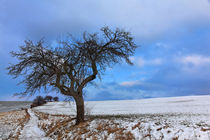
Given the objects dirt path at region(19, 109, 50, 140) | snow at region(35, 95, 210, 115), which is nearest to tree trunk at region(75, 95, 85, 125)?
snow at region(35, 95, 210, 115)

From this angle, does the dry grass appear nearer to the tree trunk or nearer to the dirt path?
the dirt path

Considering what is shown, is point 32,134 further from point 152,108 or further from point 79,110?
point 152,108

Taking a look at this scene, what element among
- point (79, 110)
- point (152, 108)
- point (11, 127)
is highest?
point (79, 110)

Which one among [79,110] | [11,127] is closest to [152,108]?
[79,110]

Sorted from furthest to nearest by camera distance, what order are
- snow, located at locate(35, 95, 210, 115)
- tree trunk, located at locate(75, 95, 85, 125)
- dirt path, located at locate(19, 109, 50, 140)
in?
snow, located at locate(35, 95, 210, 115) → tree trunk, located at locate(75, 95, 85, 125) → dirt path, located at locate(19, 109, 50, 140)

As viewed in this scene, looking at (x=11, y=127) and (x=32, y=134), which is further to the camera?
(x=11, y=127)

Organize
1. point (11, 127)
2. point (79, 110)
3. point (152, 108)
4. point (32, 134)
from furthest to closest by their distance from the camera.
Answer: point (152, 108), point (11, 127), point (32, 134), point (79, 110)

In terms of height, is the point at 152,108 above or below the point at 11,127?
above

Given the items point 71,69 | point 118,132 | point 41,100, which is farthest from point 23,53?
point 41,100

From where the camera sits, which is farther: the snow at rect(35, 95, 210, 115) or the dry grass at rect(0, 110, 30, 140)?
the snow at rect(35, 95, 210, 115)

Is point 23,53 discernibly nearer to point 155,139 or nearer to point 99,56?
point 99,56

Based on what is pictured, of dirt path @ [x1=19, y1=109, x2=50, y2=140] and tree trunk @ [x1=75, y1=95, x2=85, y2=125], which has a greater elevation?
tree trunk @ [x1=75, y1=95, x2=85, y2=125]

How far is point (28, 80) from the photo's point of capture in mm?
13102

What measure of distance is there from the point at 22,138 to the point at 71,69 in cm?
628
